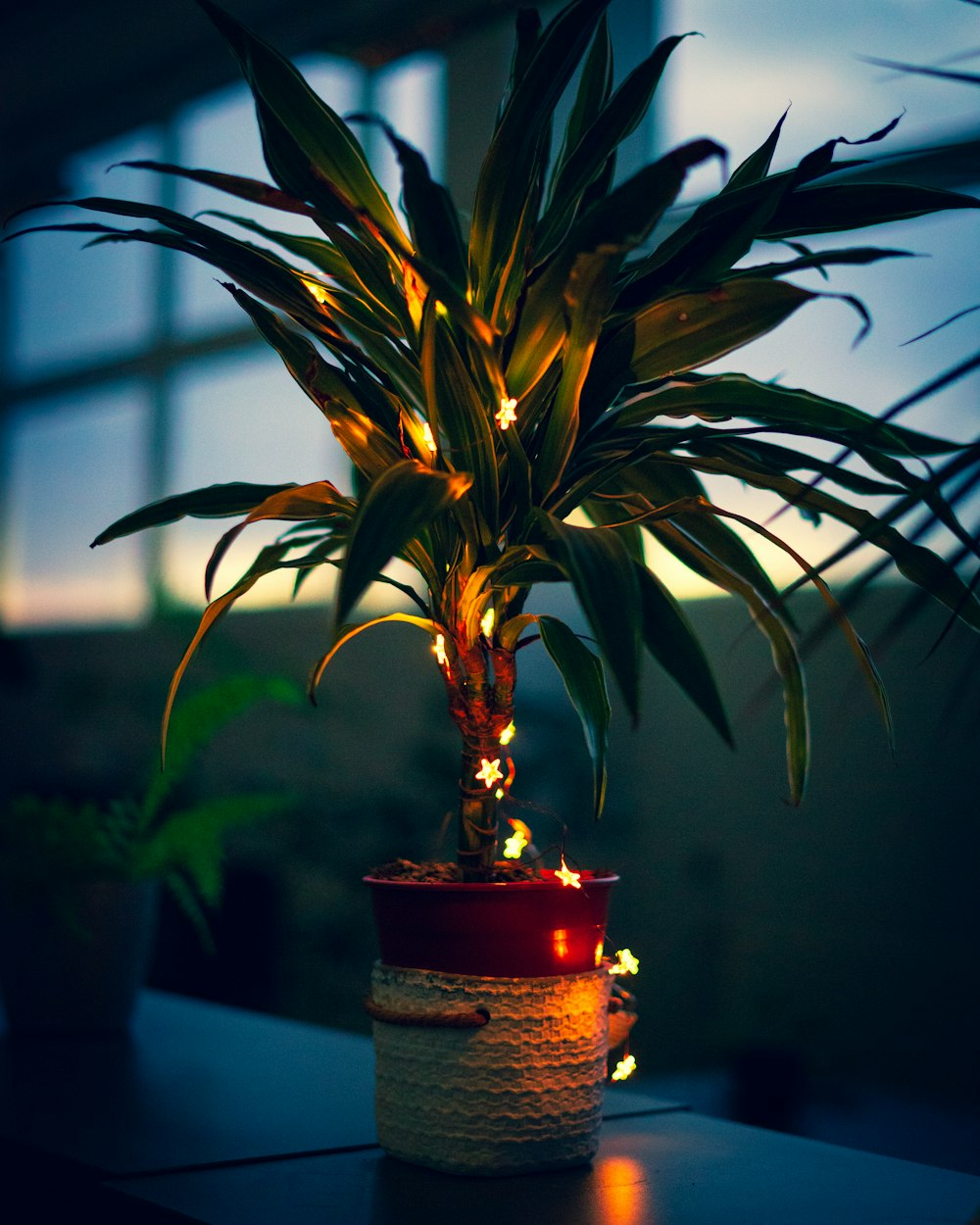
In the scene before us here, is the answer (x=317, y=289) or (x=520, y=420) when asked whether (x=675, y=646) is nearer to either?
(x=520, y=420)

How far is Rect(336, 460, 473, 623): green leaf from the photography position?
2.42 feet

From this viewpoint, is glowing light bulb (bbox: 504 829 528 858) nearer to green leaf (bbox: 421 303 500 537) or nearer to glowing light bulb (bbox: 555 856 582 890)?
glowing light bulb (bbox: 555 856 582 890)

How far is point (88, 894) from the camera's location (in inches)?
56.2

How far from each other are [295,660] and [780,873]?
1.90 meters

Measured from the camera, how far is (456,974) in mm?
913

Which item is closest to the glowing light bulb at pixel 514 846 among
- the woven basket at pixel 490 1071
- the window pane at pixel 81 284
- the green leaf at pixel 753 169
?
the woven basket at pixel 490 1071

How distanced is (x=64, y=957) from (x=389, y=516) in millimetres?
923

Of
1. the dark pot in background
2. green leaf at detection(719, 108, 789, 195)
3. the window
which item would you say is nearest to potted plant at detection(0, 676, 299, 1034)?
the dark pot in background

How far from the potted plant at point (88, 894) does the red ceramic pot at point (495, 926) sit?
1.78 feet

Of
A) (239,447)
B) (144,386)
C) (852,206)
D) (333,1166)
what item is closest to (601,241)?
(852,206)

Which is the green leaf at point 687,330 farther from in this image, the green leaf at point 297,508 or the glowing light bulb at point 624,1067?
the glowing light bulb at point 624,1067

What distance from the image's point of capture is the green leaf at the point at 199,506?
0.97m

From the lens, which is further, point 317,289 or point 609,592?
point 317,289

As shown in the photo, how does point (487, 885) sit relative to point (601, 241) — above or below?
below
